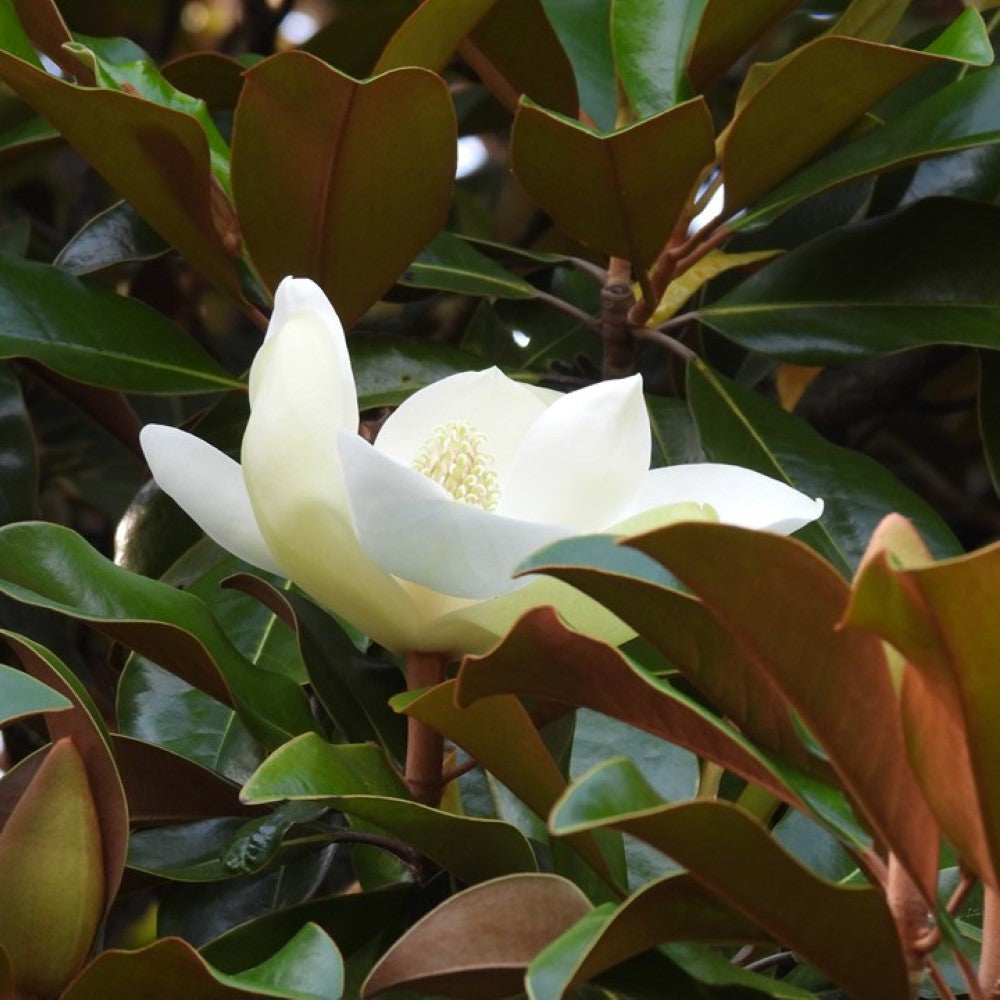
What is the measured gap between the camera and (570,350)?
1292mm

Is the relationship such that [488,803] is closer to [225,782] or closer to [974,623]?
[225,782]

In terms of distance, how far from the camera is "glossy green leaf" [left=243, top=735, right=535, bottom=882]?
62cm

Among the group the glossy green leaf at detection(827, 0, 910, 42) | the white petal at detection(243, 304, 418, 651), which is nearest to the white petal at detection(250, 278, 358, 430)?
the white petal at detection(243, 304, 418, 651)

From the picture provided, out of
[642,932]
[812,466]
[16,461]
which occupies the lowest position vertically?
[16,461]

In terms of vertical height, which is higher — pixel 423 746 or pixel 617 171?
pixel 617 171

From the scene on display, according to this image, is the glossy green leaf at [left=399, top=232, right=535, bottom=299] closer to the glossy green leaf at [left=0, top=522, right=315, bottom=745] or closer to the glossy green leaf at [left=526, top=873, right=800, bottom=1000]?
the glossy green leaf at [left=0, top=522, right=315, bottom=745]

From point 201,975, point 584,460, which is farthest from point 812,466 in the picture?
point 201,975

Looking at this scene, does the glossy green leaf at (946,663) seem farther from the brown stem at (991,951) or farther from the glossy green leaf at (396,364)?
the glossy green leaf at (396,364)

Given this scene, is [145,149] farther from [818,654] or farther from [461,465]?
[818,654]

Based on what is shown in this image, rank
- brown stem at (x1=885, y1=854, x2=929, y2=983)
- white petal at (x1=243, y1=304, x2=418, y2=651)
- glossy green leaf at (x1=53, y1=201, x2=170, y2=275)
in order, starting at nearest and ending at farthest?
brown stem at (x1=885, y1=854, x2=929, y2=983) < white petal at (x1=243, y1=304, x2=418, y2=651) < glossy green leaf at (x1=53, y1=201, x2=170, y2=275)

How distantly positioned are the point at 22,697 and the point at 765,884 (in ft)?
0.87

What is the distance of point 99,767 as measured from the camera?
0.66m

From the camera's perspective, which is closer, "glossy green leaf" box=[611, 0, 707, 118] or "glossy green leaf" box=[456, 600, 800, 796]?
"glossy green leaf" box=[456, 600, 800, 796]

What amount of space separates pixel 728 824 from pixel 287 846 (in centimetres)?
37
